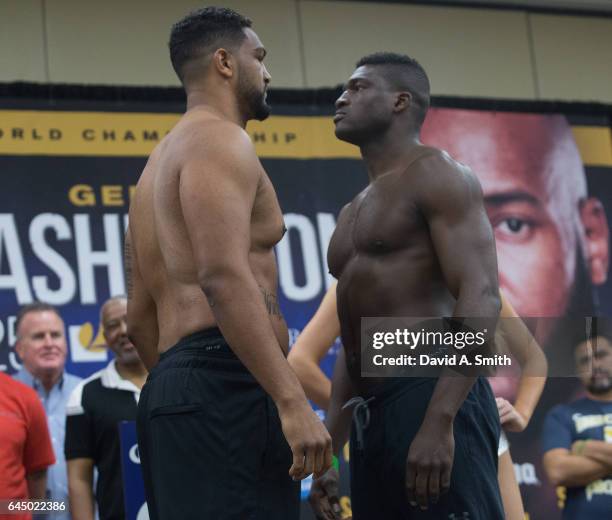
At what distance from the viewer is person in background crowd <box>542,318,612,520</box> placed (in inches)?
187

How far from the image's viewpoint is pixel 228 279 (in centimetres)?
248

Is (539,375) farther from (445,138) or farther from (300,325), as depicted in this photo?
(445,138)

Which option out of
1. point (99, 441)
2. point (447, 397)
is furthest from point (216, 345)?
point (99, 441)

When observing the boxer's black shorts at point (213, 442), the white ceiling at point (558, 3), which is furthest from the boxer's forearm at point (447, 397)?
the white ceiling at point (558, 3)

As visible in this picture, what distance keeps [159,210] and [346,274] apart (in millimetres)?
624

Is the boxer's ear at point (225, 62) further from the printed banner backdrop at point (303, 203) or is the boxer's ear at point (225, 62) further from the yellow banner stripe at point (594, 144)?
the yellow banner stripe at point (594, 144)

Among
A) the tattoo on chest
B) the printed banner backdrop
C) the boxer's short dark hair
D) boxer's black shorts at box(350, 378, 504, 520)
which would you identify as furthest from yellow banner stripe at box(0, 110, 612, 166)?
the tattoo on chest

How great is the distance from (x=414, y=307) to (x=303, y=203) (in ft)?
10.3

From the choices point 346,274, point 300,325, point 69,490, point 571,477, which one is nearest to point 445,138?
point 300,325

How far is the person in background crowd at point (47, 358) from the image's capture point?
5.05 metres

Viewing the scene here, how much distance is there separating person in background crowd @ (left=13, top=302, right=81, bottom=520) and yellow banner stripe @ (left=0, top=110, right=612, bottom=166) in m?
0.95

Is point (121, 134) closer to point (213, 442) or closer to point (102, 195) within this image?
point (102, 195)

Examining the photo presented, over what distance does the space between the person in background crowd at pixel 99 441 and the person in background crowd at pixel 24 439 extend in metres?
0.10

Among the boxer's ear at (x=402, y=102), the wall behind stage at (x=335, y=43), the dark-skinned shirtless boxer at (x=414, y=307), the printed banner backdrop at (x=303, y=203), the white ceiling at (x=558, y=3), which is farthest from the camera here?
the white ceiling at (x=558, y=3)
